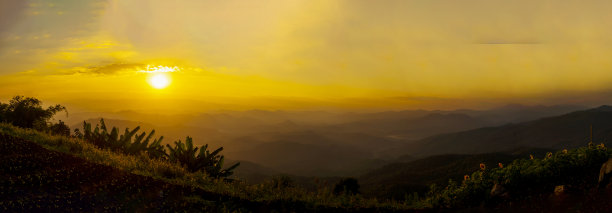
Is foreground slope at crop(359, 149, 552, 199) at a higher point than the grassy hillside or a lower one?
lower

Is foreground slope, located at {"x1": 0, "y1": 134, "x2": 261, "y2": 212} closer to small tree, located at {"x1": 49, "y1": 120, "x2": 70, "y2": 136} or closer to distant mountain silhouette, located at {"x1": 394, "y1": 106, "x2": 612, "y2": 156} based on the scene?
small tree, located at {"x1": 49, "y1": 120, "x2": 70, "y2": 136}

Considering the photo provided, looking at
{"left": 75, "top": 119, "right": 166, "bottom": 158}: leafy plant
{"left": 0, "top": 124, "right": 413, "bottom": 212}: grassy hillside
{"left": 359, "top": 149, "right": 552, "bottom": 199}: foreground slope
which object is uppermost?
{"left": 75, "top": 119, "right": 166, "bottom": 158}: leafy plant

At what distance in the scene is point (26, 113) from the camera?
1800 centimetres

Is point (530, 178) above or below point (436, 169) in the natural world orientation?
above

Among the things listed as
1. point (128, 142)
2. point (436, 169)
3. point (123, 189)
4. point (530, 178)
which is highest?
point (128, 142)

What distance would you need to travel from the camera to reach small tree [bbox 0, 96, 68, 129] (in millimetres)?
17219

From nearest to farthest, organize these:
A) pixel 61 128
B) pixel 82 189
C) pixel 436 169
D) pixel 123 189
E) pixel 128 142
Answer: pixel 82 189 → pixel 123 189 → pixel 128 142 → pixel 61 128 → pixel 436 169

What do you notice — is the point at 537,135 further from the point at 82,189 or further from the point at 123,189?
the point at 82,189

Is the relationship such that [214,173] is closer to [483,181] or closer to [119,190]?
[119,190]

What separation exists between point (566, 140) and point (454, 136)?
2507 inches

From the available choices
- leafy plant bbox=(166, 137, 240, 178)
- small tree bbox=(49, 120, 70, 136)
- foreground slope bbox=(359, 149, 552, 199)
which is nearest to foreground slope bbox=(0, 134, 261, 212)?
leafy plant bbox=(166, 137, 240, 178)

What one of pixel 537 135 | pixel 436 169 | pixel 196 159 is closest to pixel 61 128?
pixel 196 159

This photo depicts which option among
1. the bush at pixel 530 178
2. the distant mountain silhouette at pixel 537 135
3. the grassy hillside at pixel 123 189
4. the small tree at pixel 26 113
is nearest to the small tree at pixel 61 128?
the small tree at pixel 26 113

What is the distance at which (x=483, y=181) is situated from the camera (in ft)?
28.6
